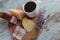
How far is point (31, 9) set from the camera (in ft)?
2.61

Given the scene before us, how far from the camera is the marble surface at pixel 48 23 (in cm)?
73

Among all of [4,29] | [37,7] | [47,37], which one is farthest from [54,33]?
[4,29]

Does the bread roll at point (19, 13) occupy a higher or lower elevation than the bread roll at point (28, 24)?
higher

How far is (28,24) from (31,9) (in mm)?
82

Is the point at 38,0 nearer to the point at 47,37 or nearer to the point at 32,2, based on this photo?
the point at 32,2

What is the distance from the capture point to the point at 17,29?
0.82 metres

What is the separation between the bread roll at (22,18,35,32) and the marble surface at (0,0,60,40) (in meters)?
0.07

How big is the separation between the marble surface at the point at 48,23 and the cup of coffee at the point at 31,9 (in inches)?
2.2

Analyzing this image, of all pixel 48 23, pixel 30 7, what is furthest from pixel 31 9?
pixel 48 23

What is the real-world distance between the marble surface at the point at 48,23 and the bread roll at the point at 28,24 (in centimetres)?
7

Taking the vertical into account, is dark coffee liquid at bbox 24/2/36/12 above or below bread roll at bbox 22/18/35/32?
above

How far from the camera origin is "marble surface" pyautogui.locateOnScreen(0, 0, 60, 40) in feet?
2.40

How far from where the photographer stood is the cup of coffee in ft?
2.59

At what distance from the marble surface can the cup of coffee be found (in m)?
0.06
